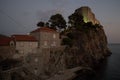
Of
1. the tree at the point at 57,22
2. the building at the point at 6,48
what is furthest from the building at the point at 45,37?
the tree at the point at 57,22

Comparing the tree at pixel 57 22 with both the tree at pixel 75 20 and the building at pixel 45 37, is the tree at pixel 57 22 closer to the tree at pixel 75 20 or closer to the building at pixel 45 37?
the tree at pixel 75 20

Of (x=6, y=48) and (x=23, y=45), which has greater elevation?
(x=23, y=45)

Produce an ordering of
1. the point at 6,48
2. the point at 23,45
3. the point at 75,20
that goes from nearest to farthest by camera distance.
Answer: the point at 6,48, the point at 23,45, the point at 75,20

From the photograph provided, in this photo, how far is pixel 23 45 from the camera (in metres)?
34.4

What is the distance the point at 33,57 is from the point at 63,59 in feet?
43.6

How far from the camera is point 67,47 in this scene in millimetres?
48781

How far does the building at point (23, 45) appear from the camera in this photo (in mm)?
33531

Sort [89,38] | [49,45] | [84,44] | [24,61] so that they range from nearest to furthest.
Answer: [24,61], [49,45], [84,44], [89,38]

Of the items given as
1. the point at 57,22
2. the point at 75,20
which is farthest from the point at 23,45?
the point at 75,20

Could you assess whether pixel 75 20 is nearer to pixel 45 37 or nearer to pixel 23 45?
pixel 45 37

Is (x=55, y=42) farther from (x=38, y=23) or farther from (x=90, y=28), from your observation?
(x=90, y=28)

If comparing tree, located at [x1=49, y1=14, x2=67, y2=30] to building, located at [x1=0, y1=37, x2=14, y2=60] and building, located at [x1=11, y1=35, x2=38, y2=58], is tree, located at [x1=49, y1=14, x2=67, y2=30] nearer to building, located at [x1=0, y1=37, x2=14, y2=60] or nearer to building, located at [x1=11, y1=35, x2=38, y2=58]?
building, located at [x1=11, y1=35, x2=38, y2=58]

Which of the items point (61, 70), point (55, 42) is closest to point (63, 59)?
point (61, 70)

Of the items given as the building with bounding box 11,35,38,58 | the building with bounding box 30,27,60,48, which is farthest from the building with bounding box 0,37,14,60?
the building with bounding box 30,27,60,48
